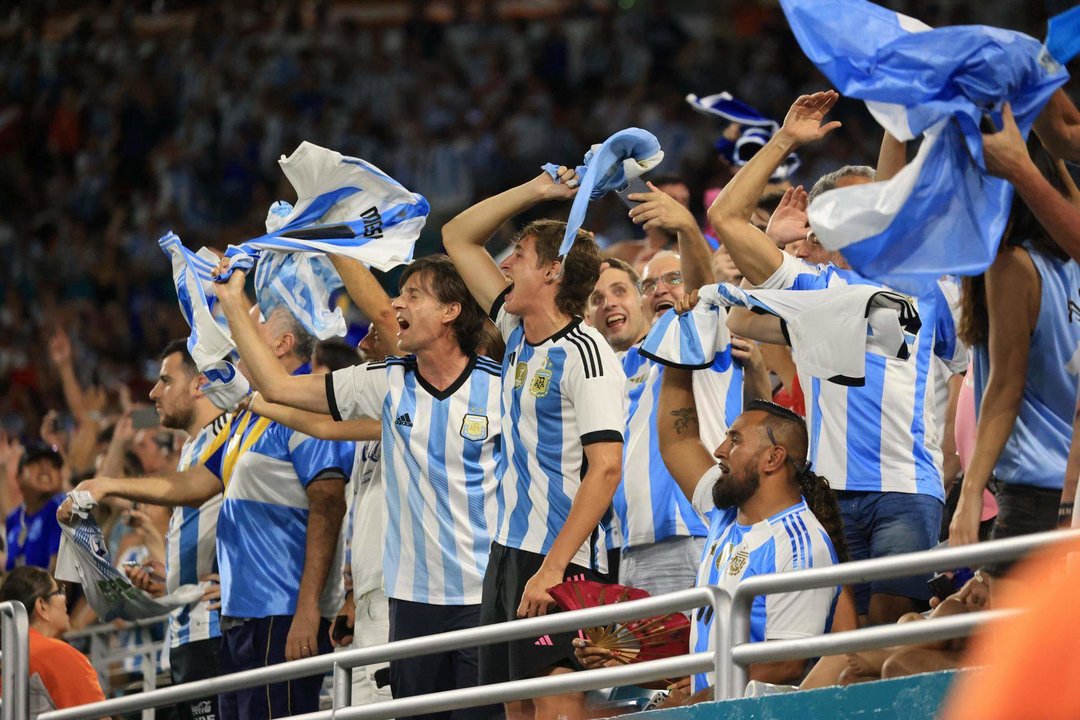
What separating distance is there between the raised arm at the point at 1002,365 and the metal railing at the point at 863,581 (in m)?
0.49

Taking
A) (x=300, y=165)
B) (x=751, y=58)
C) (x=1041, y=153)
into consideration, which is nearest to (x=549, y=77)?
(x=751, y=58)

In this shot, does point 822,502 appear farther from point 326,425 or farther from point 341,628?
point 341,628

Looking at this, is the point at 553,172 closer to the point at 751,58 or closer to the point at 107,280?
the point at 751,58

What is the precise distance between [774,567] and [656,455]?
1251 mm

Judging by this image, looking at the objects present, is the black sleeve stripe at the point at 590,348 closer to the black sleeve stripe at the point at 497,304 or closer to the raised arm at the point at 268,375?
the black sleeve stripe at the point at 497,304

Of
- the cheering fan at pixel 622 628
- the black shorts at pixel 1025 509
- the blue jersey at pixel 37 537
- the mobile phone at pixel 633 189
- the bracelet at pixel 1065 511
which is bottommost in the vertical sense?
the blue jersey at pixel 37 537

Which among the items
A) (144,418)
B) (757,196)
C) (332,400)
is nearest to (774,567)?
(757,196)

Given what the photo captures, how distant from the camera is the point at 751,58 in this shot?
43.8 ft

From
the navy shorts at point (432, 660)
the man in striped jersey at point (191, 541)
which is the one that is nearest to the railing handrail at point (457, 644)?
→ the navy shorts at point (432, 660)

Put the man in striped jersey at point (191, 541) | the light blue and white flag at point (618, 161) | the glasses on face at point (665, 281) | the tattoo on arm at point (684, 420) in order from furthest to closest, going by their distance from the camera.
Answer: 1. the man in striped jersey at point (191, 541)
2. the glasses on face at point (665, 281)
3. the tattoo on arm at point (684, 420)
4. the light blue and white flag at point (618, 161)

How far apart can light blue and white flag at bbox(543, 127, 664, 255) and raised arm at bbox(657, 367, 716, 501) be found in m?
0.71

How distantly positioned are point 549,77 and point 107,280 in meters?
4.67

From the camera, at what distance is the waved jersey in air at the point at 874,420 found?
479 cm

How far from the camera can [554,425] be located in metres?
4.69
